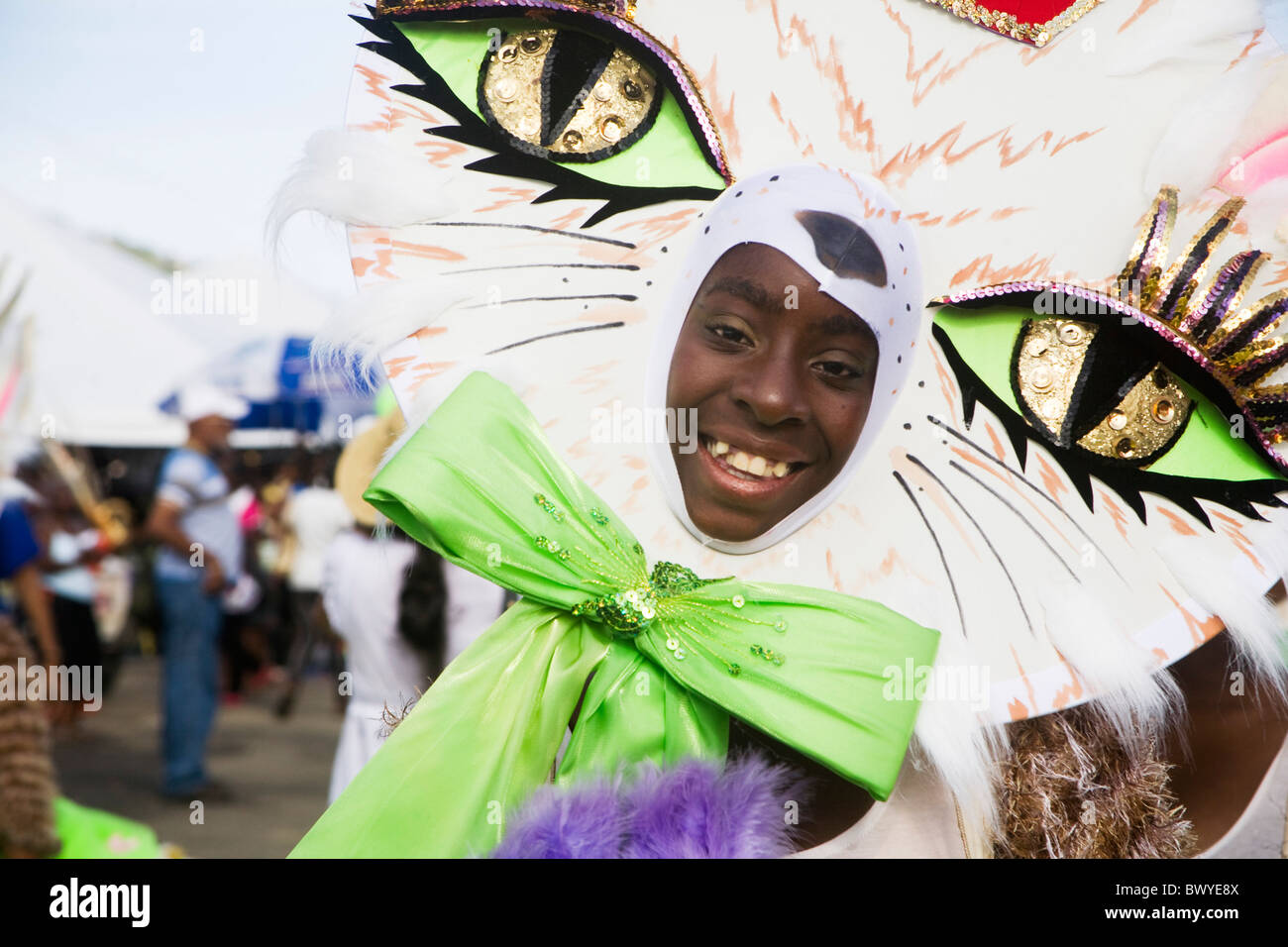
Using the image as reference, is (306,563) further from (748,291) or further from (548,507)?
(748,291)

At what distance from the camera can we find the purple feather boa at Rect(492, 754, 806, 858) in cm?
126

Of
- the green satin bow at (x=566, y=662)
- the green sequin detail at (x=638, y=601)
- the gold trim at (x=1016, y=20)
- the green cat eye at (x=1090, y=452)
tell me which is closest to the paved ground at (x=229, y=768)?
the green satin bow at (x=566, y=662)

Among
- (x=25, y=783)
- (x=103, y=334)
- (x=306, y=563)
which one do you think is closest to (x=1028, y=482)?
(x=25, y=783)

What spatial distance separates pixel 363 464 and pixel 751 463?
93cm

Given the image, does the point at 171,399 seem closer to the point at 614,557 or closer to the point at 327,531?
the point at 327,531

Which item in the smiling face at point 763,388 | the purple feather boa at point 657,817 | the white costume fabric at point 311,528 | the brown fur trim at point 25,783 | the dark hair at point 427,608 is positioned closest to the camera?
the purple feather boa at point 657,817

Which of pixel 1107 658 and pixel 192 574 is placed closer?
pixel 1107 658

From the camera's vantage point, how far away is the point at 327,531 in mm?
4578

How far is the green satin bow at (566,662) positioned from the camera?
4.29 feet

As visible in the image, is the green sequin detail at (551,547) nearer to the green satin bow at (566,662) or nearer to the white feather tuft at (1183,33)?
the green satin bow at (566,662)

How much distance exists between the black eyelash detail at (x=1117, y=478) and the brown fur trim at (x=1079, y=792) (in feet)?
0.97

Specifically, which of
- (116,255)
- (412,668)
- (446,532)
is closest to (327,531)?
(116,255)

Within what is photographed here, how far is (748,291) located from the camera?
1.38 metres
